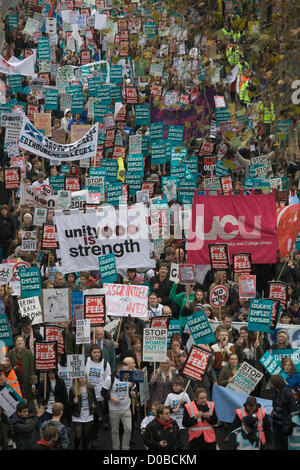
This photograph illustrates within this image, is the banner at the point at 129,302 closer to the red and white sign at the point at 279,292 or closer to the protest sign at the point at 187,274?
the protest sign at the point at 187,274

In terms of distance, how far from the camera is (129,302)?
48.7 feet

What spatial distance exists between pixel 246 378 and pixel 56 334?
2.89 metres

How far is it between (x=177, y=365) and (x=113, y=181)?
888 centimetres

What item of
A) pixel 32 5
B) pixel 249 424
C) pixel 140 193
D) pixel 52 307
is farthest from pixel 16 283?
pixel 32 5

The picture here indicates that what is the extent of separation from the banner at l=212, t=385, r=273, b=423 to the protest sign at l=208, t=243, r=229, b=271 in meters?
3.66

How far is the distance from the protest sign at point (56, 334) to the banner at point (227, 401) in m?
2.36

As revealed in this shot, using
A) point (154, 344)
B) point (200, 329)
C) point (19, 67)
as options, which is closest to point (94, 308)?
point (154, 344)

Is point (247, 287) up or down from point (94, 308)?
up

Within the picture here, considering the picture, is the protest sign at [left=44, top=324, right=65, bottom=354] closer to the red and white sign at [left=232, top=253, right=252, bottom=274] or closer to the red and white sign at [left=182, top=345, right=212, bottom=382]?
the red and white sign at [left=182, top=345, right=212, bottom=382]

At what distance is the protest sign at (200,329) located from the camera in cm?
1419

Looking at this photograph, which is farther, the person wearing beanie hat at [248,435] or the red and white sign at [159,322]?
the red and white sign at [159,322]

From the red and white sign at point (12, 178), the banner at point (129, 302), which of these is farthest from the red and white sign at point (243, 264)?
the red and white sign at point (12, 178)

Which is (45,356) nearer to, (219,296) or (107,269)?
(107,269)

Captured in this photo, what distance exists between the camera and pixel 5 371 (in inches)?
523
